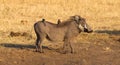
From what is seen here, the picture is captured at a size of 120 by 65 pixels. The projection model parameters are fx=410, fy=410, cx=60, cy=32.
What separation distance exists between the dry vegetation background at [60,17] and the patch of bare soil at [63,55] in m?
0.06

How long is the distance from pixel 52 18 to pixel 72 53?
11902mm

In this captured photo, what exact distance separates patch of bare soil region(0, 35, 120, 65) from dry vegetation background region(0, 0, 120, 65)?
0.18 feet

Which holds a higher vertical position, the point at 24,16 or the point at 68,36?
the point at 68,36

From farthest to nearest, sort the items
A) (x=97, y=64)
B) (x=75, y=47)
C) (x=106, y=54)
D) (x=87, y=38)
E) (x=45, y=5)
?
(x=45, y=5), (x=87, y=38), (x=75, y=47), (x=106, y=54), (x=97, y=64)

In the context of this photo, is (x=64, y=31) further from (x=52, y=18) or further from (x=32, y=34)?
(x=52, y=18)

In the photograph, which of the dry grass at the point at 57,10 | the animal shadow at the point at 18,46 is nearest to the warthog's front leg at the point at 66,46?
the animal shadow at the point at 18,46

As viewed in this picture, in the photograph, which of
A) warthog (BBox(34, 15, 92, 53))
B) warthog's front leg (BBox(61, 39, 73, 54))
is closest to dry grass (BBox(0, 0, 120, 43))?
warthog's front leg (BBox(61, 39, 73, 54))

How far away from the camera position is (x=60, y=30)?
11992 millimetres

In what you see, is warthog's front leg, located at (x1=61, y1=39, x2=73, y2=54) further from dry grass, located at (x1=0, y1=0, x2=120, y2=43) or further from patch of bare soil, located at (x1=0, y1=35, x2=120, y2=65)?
dry grass, located at (x1=0, y1=0, x2=120, y2=43)

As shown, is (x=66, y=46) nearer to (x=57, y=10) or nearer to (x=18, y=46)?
(x=18, y=46)

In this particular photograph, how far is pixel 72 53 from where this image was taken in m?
11.9

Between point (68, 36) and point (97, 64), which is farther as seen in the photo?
point (68, 36)

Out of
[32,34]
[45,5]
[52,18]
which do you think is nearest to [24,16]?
[52,18]

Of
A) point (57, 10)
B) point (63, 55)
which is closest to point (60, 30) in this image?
point (63, 55)
